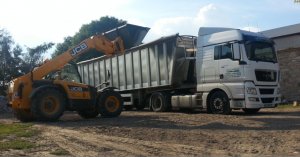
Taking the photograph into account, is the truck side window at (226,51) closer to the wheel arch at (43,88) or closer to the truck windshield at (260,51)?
the truck windshield at (260,51)

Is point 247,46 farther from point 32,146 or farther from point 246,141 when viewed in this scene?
point 32,146

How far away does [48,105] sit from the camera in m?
16.3

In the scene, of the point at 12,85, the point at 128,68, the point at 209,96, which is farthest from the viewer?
the point at 128,68

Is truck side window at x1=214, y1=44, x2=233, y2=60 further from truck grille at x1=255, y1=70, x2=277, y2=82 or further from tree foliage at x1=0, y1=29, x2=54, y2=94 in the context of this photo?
tree foliage at x1=0, y1=29, x2=54, y2=94

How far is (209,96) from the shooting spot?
18.3 metres

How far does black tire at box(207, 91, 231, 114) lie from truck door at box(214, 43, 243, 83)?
610mm

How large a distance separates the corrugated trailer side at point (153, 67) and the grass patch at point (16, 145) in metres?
10.1

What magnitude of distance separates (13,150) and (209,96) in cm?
1027

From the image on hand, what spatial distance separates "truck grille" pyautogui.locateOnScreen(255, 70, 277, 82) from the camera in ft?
56.4

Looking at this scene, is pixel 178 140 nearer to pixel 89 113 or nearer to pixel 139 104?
pixel 89 113

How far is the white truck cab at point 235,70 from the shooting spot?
1691 cm

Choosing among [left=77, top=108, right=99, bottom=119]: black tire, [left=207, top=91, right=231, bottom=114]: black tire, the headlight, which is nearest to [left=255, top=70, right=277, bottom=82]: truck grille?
the headlight

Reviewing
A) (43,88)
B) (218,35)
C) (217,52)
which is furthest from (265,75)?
(43,88)

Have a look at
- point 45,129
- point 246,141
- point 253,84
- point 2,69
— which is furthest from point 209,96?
point 2,69
